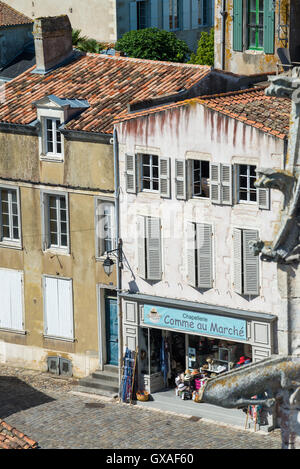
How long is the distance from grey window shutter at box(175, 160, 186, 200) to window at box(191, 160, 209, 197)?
27 centimetres

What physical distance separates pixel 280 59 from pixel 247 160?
7242 millimetres

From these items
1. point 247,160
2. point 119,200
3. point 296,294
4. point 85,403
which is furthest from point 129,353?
point 296,294

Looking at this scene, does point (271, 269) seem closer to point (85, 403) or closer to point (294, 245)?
point (85, 403)

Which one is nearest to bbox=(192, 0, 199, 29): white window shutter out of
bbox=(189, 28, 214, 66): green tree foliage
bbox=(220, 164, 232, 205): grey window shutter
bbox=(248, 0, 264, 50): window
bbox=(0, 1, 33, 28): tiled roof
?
bbox=(189, 28, 214, 66): green tree foliage

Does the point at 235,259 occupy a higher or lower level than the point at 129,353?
higher

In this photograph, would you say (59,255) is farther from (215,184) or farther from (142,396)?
(215,184)

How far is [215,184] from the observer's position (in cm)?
3472

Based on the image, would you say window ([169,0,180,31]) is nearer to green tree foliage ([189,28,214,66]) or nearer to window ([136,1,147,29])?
window ([136,1,147,29])

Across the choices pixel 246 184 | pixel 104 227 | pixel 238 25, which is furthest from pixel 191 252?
pixel 238 25

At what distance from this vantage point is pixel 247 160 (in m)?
33.8

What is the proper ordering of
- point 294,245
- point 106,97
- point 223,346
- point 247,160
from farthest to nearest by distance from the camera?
point 106,97 < point 223,346 < point 247,160 < point 294,245

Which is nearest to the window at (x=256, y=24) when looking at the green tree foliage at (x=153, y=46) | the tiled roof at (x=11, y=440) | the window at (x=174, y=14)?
the tiled roof at (x=11, y=440)

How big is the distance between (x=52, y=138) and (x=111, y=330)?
6178 millimetres

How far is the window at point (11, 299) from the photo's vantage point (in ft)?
134
